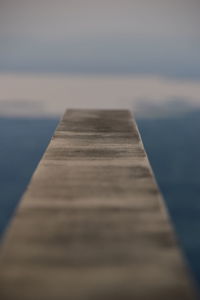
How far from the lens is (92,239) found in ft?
6.70

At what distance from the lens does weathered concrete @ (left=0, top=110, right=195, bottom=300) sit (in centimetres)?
167

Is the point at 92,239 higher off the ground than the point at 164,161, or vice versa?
the point at 164,161

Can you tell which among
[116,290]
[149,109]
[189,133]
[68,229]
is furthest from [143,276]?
[149,109]

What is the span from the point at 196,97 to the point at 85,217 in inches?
414

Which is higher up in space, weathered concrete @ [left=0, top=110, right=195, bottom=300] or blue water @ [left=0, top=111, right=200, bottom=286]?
blue water @ [left=0, top=111, right=200, bottom=286]

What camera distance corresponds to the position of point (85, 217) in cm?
229

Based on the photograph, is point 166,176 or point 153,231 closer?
point 153,231

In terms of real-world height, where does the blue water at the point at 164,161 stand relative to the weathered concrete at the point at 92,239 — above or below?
above

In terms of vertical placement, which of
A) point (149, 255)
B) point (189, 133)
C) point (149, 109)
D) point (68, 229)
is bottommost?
point (149, 255)

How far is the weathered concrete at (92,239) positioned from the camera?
1665 millimetres

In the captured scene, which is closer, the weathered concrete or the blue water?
the weathered concrete

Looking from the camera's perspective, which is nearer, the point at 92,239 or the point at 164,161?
the point at 92,239

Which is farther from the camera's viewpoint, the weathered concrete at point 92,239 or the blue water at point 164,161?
the blue water at point 164,161

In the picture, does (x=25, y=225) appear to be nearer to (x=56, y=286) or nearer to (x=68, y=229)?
(x=68, y=229)
